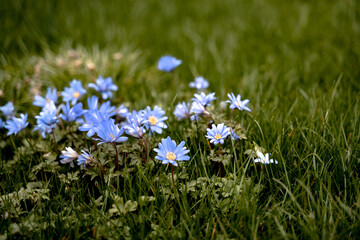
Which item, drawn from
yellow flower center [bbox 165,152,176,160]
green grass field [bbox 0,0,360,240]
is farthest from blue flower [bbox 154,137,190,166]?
green grass field [bbox 0,0,360,240]

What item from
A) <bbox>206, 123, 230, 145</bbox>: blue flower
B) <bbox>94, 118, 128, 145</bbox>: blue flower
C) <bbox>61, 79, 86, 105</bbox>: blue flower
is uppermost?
<bbox>61, 79, 86, 105</bbox>: blue flower

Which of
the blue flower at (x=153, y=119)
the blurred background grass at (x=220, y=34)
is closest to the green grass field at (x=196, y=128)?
the blurred background grass at (x=220, y=34)

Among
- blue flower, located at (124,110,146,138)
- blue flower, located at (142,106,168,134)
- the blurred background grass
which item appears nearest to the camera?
blue flower, located at (124,110,146,138)

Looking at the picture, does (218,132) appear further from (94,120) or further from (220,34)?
(220,34)

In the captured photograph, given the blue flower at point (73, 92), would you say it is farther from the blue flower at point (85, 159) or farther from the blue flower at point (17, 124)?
the blue flower at point (85, 159)

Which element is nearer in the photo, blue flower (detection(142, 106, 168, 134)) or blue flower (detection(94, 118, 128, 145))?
blue flower (detection(94, 118, 128, 145))

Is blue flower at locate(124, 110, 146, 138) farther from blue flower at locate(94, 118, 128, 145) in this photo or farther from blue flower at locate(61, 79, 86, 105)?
blue flower at locate(61, 79, 86, 105)

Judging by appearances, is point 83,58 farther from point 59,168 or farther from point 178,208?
point 178,208

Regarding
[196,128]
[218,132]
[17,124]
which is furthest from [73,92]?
[218,132]
